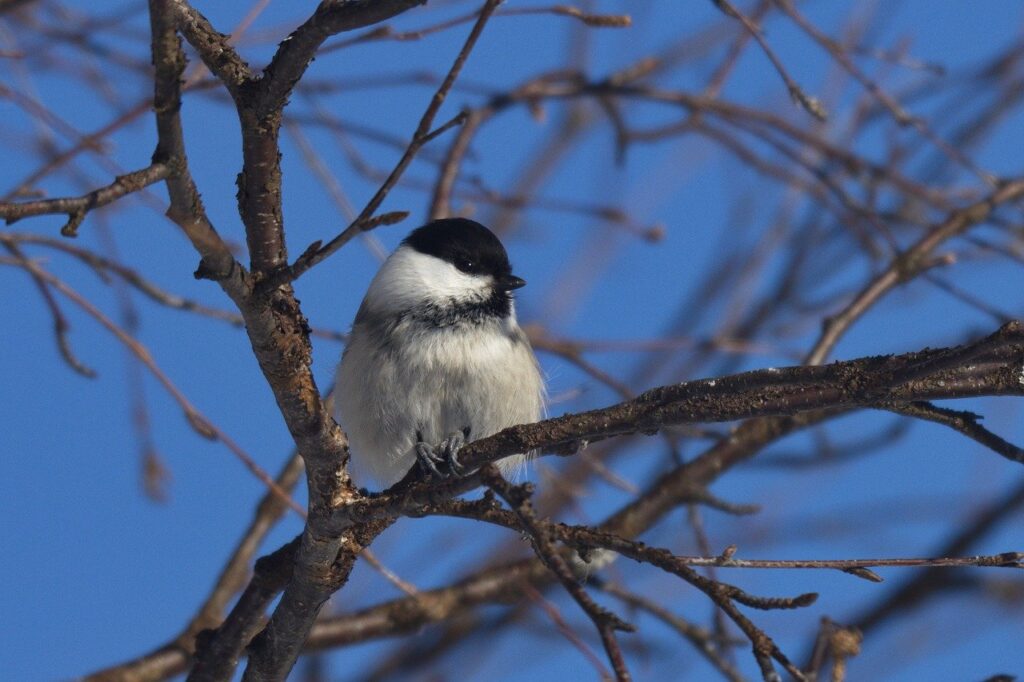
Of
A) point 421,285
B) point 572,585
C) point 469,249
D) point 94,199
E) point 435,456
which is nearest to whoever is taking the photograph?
point 572,585

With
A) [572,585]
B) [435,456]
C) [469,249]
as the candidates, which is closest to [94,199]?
[572,585]

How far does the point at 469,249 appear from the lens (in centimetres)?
351

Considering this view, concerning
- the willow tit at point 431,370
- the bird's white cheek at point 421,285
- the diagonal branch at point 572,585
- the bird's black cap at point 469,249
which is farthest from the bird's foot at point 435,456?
the diagonal branch at point 572,585

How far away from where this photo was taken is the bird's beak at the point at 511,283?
3420mm

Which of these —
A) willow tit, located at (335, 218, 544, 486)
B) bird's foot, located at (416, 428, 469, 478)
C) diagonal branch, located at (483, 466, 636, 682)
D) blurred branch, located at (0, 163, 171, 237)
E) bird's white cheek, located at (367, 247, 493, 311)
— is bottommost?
diagonal branch, located at (483, 466, 636, 682)

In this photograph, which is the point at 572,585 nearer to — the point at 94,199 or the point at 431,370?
the point at 94,199

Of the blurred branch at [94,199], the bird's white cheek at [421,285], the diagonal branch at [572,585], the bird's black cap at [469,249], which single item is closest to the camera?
the diagonal branch at [572,585]

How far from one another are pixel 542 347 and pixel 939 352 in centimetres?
248

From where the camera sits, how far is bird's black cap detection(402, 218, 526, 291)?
3.46m

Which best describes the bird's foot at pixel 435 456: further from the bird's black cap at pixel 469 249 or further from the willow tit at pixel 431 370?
the bird's black cap at pixel 469 249

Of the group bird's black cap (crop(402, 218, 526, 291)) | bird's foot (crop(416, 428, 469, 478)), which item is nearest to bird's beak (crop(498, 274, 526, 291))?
bird's black cap (crop(402, 218, 526, 291))

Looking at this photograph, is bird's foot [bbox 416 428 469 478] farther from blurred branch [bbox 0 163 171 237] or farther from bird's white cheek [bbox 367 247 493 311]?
blurred branch [bbox 0 163 171 237]

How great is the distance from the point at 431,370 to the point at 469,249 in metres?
0.61

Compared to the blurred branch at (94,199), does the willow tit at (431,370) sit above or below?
above
